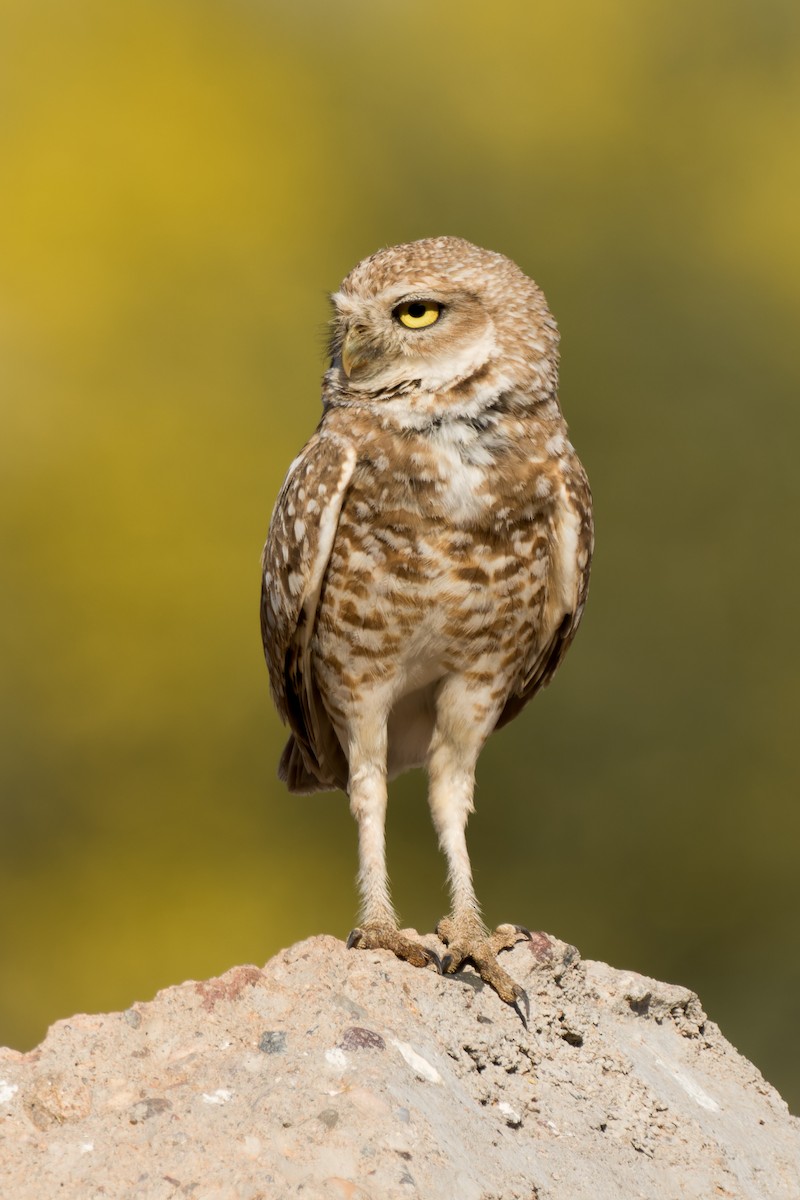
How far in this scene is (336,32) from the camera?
12539 mm

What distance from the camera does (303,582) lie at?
13.4 feet

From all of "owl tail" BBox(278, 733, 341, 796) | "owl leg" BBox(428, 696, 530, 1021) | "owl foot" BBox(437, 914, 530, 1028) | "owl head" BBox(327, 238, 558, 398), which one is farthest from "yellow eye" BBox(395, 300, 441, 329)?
"owl foot" BBox(437, 914, 530, 1028)

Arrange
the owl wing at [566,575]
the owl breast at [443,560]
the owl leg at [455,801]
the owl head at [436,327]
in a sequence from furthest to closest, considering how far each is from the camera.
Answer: the owl wing at [566,575] < the owl head at [436,327] < the owl breast at [443,560] < the owl leg at [455,801]

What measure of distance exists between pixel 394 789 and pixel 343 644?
5.85 m

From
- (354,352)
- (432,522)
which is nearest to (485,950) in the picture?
(432,522)

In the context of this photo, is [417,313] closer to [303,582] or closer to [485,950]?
[303,582]

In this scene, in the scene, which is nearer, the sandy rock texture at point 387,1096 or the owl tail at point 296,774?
the sandy rock texture at point 387,1096

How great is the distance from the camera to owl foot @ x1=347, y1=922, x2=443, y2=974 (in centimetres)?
361

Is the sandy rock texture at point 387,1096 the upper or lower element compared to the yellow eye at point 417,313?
lower

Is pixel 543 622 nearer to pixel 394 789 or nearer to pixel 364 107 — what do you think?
pixel 394 789

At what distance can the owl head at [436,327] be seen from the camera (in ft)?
13.3

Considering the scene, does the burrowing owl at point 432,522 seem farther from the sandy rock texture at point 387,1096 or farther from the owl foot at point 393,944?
the sandy rock texture at point 387,1096

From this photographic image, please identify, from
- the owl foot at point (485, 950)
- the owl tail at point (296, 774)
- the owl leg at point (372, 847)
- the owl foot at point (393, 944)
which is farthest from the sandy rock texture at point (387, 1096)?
the owl tail at point (296, 774)

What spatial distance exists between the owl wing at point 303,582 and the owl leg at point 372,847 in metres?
0.25
